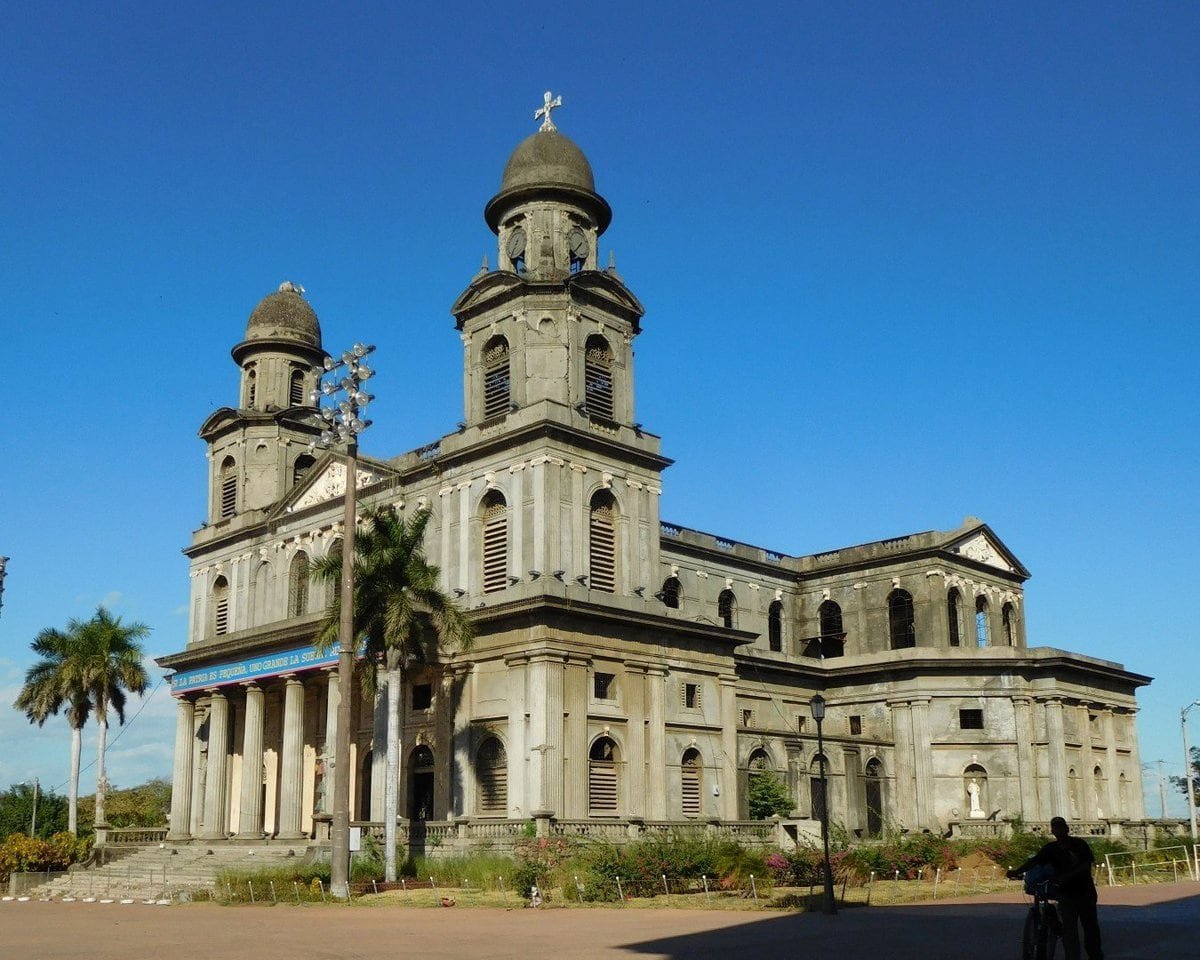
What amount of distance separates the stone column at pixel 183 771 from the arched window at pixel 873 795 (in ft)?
89.1

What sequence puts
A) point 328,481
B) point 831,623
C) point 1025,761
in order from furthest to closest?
point 831,623, point 1025,761, point 328,481

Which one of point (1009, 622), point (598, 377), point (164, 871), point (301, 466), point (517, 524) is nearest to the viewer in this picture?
point (164, 871)

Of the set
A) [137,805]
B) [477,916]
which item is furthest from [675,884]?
[137,805]

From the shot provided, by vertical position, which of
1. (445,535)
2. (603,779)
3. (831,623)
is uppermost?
(445,535)

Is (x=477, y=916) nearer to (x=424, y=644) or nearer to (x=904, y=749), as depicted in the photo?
(x=424, y=644)

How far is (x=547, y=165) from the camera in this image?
48406 millimetres

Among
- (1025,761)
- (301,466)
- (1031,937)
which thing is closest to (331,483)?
(301,466)

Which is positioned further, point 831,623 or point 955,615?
point 831,623

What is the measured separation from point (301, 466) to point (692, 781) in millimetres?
23216

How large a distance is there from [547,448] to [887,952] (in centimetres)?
2696

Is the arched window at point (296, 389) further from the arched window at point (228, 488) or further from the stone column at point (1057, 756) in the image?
the stone column at point (1057, 756)

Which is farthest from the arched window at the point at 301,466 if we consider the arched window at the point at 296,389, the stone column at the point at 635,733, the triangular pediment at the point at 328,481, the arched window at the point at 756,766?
the arched window at the point at 756,766

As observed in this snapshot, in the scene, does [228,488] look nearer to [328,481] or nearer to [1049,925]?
[328,481]

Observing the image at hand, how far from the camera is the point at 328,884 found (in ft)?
113
